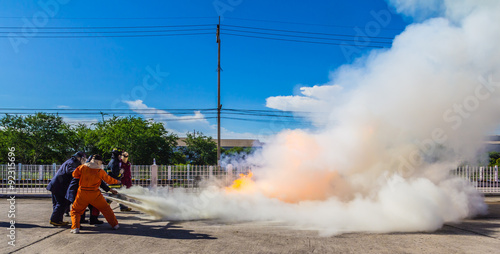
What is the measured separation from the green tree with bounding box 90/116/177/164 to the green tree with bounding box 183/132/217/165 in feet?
7.06

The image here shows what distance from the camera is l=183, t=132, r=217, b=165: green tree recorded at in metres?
31.2

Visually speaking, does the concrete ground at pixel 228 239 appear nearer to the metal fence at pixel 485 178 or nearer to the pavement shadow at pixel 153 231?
the pavement shadow at pixel 153 231

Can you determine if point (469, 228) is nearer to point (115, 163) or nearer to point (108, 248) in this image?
point (108, 248)

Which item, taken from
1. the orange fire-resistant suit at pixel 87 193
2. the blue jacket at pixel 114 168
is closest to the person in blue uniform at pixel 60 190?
the orange fire-resistant suit at pixel 87 193

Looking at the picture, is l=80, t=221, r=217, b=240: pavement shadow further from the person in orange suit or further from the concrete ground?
the person in orange suit

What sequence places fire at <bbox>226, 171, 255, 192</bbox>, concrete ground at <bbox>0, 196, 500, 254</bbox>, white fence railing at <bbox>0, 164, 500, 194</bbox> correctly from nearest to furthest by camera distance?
concrete ground at <bbox>0, 196, 500, 254</bbox>
fire at <bbox>226, 171, 255, 192</bbox>
white fence railing at <bbox>0, 164, 500, 194</bbox>

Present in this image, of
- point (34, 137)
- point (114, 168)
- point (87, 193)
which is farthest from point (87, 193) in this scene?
point (34, 137)

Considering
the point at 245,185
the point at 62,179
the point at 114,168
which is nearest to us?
the point at 62,179

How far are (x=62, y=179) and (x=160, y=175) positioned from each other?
281 inches

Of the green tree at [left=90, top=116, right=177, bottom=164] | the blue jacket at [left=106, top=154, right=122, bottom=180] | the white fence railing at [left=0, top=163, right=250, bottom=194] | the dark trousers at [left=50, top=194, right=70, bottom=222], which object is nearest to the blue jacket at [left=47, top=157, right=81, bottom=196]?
the dark trousers at [left=50, top=194, right=70, bottom=222]

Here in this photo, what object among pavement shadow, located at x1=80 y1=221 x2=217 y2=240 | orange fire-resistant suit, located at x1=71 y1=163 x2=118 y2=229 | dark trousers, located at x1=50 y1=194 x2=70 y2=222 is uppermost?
orange fire-resistant suit, located at x1=71 y1=163 x2=118 y2=229

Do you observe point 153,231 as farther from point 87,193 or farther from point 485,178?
point 485,178

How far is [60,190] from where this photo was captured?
23.5 ft

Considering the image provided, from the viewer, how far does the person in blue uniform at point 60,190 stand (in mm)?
6988
